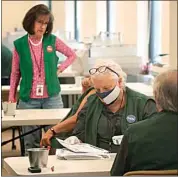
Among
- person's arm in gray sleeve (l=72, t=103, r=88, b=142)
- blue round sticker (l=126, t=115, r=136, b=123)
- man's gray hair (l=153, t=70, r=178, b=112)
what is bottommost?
person's arm in gray sleeve (l=72, t=103, r=88, b=142)

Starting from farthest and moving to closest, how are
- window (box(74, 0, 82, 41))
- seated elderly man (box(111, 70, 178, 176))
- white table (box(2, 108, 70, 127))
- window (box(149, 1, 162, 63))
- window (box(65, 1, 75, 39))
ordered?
window (box(65, 1, 75, 39)) → window (box(74, 0, 82, 41)) → window (box(149, 1, 162, 63)) → white table (box(2, 108, 70, 127)) → seated elderly man (box(111, 70, 178, 176))

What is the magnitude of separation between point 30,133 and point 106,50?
288 centimetres

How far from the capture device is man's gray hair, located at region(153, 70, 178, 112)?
224cm

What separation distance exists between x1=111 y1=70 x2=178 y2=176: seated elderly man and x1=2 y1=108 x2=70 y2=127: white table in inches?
73.1

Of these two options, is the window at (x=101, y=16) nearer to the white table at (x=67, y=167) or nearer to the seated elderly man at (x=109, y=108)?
the seated elderly man at (x=109, y=108)

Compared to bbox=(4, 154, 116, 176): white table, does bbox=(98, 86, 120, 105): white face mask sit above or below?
above

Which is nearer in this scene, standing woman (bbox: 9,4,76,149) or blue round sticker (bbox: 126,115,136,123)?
blue round sticker (bbox: 126,115,136,123)

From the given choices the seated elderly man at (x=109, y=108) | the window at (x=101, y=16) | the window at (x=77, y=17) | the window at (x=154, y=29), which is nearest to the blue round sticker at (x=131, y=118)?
the seated elderly man at (x=109, y=108)

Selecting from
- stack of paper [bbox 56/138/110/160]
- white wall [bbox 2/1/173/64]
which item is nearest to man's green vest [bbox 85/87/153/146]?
stack of paper [bbox 56/138/110/160]

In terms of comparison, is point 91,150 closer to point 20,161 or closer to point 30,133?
point 20,161

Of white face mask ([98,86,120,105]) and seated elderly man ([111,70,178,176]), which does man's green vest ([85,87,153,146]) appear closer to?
white face mask ([98,86,120,105])

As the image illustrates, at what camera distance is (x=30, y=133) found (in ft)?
15.8

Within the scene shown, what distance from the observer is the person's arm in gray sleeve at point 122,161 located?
234cm

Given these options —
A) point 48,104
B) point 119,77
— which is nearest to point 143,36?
point 48,104
